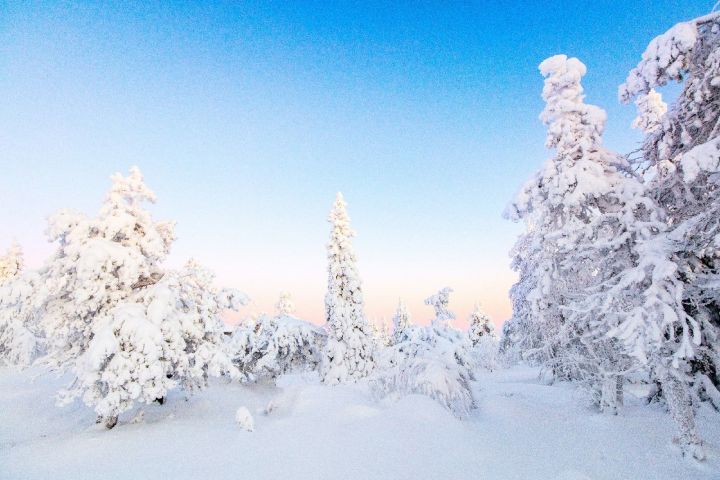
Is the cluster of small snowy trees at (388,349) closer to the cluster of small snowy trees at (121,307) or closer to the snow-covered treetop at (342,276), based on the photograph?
the snow-covered treetop at (342,276)

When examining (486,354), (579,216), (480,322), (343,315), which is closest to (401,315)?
(480,322)

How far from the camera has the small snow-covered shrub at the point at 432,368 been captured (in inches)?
511

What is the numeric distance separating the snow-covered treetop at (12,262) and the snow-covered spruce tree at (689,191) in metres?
45.7

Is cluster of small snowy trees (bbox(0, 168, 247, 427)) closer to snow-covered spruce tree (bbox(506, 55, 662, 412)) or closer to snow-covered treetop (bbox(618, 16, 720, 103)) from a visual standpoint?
snow-covered spruce tree (bbox(506, 55, 662, 412))

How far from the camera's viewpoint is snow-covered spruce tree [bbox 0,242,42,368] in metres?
12.7

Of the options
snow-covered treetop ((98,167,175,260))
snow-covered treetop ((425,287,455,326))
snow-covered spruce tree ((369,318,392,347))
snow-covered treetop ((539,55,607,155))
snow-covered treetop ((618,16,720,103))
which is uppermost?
snow-covered treetop ((539,55,607,155))

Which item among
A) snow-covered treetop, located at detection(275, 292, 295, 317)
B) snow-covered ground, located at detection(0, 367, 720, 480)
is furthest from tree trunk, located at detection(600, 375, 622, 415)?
snow-covered treetop, located at detection(275, 292, 295, 317)

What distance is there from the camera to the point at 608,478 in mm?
8047

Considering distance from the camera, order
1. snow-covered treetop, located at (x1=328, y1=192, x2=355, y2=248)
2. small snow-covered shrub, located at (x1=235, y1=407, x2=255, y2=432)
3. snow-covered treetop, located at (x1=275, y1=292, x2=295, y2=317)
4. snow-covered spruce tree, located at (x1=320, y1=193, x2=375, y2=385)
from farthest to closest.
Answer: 1. snow-covered treetop, located at (x1=275, y1=292, x2=295, y2=317)
2. snow-covered treetop, located at (x1=328, y1=192, x2=355, y2=248)
3. snow-covered spruce tree, located at (x1=320, y1=193, x2=375, y2=385)
4. small snow-covered shrub, located at (x1=235, y1=407, x2=255, y2=432)

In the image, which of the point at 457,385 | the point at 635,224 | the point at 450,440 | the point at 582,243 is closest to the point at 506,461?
the point at 450,440

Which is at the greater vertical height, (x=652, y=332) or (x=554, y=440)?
(x=652, y=332)

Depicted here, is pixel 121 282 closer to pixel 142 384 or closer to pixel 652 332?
pixel 142 384

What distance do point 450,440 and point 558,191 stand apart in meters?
6.91

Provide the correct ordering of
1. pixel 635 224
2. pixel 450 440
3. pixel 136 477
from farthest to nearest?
1. pixel 450 440
2. pixel 635 224
3. pixel 136 477
